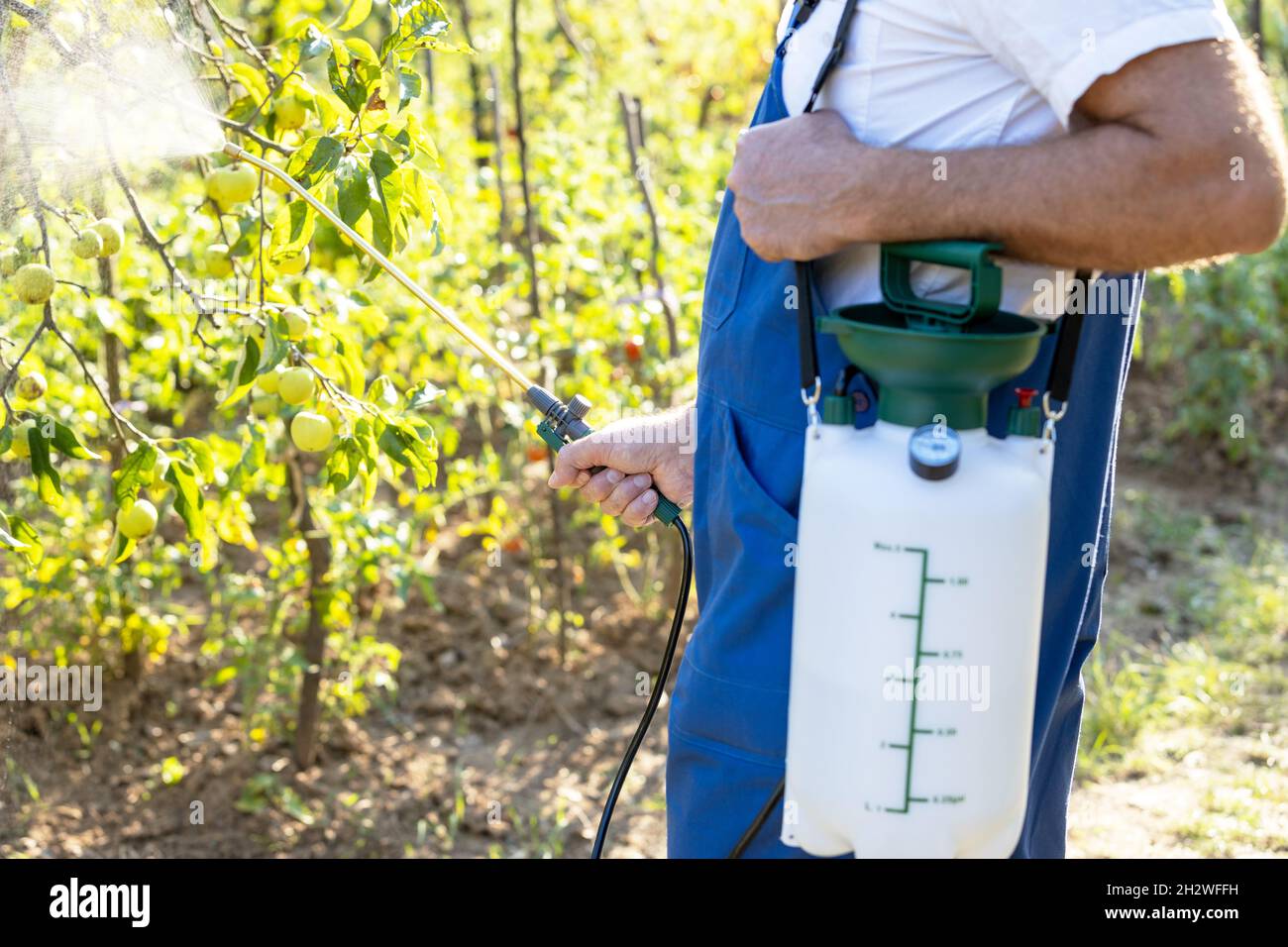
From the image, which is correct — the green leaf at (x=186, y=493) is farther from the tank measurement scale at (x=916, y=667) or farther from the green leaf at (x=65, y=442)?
the tank measurement scale at (x=916, y=667)

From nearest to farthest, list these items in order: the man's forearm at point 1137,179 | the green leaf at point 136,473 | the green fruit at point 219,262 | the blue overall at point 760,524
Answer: the man's forearm at point 1137,179 → the blue overall at point 760,524 → the green leaf at point 136,473 → the green fruit at point 219,262

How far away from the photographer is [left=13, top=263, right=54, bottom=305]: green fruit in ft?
6.11

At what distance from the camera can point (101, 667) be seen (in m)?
3.29

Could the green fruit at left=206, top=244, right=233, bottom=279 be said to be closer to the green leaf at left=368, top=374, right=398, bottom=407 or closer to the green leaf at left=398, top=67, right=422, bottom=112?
the green leaf at left=368, top=374, right=398, bottom=407

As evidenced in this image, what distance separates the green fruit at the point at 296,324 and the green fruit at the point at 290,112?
0.93 ft

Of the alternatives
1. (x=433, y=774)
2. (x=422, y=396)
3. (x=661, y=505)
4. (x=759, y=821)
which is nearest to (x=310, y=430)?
(x=422, y=396)

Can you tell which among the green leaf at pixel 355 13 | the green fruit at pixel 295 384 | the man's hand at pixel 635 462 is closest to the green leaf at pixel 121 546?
the green fruit at pixel 295 384

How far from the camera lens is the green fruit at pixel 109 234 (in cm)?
196

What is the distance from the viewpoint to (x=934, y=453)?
1.23 metres

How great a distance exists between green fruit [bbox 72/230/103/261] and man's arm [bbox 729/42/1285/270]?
1.05 metres

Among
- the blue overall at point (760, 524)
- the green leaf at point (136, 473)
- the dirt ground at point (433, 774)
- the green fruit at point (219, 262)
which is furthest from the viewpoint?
the dirt ground at point (433, 774)

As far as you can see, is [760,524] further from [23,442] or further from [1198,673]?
[1198,673]

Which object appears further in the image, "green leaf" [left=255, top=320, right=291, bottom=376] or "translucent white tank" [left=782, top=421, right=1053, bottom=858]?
"green leaf" [left=255, top=320, right=291, bottom=376]

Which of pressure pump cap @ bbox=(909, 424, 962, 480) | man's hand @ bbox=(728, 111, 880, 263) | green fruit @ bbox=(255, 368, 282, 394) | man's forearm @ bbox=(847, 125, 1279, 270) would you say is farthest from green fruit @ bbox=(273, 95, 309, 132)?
pressure pump cap @ bbox=(909, 424, 962, 480)
